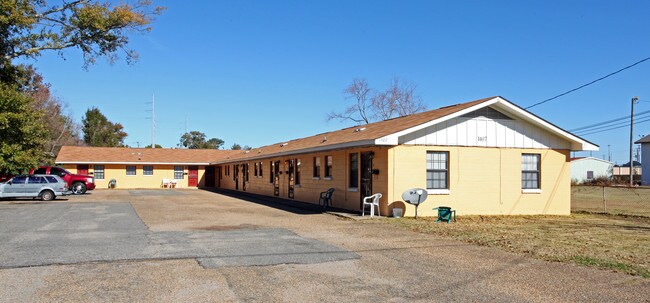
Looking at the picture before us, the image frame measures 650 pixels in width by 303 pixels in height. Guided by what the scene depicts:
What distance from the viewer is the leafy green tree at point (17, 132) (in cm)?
2447

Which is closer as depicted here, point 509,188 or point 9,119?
point 509,188

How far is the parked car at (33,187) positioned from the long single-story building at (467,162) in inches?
549

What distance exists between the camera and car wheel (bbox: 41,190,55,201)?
2508cm

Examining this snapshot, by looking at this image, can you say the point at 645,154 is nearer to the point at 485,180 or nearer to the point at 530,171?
the point at 530,171

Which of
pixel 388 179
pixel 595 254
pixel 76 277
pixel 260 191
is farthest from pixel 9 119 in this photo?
pixel 595 254

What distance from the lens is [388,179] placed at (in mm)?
16234

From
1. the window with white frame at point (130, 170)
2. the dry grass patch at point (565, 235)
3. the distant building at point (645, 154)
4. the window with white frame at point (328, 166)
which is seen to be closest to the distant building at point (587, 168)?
the distant building at point (645, 154)

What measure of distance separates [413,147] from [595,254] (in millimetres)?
7675

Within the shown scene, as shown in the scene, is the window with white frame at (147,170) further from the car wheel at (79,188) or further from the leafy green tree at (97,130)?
the leafy green tree at (97,130)

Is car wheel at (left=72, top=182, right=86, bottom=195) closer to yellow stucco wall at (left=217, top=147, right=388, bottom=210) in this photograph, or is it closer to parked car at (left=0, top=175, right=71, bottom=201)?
parked car at (left=0, top=175, right=71, bottom=201)

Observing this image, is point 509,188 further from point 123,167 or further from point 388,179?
point 123,167

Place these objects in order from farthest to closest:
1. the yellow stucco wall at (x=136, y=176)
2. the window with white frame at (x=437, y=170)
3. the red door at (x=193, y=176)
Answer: the red door at (x=193, y=176) → the yellow stucco wall at (x=136, y=176) → the window with white frame at (x=437, y=170)

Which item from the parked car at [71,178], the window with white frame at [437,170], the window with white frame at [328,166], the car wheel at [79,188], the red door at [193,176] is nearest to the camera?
the window with white frame at [437,170]

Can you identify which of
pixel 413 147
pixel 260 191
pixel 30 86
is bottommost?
pixel 260 191
